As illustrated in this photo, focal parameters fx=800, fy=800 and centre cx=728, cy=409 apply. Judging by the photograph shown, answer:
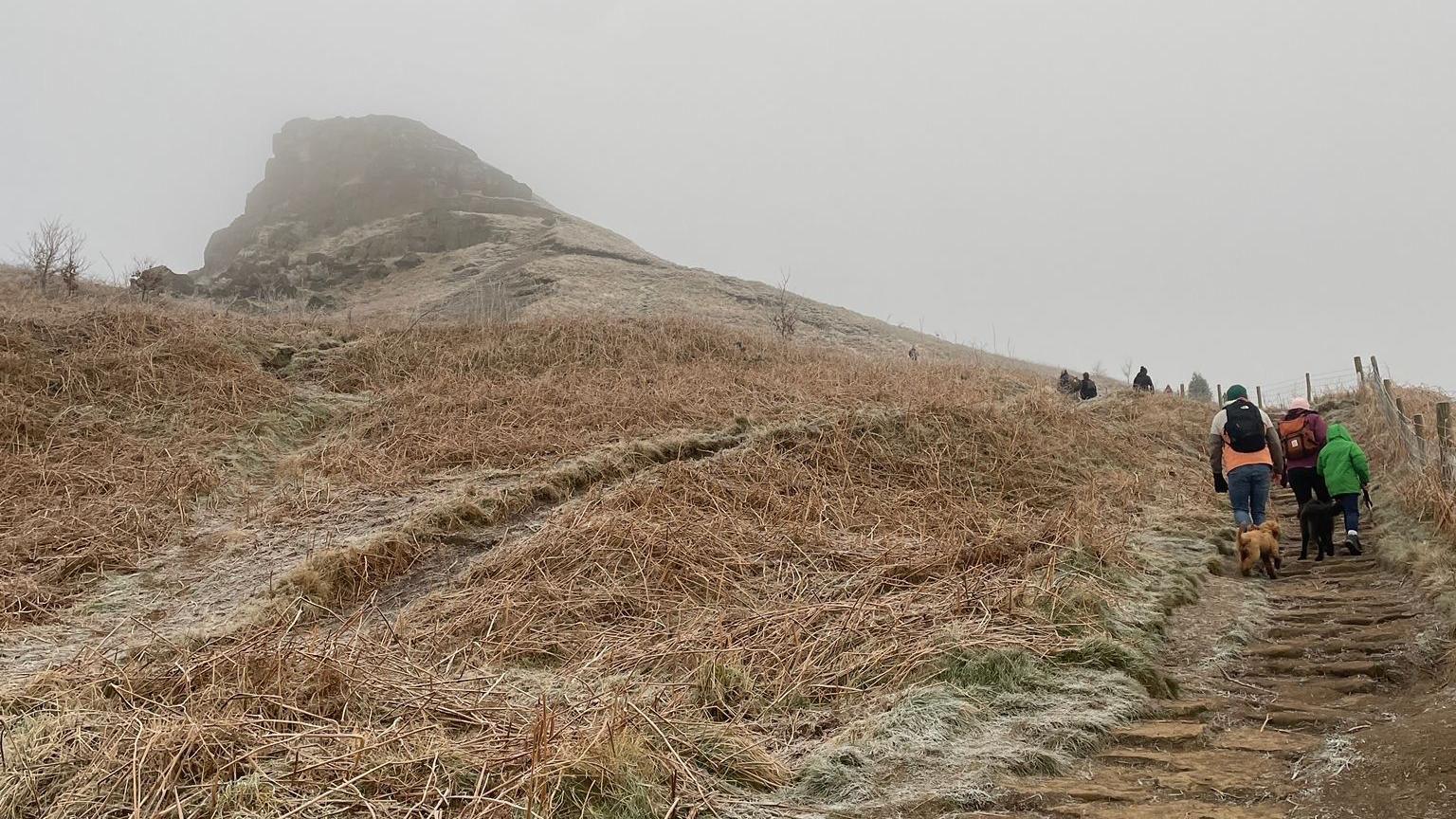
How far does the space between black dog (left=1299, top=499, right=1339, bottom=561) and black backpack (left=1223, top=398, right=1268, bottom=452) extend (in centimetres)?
69

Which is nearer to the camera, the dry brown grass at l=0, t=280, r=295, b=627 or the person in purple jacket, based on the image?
the dry brown grass at l=0, t=280, r=295, b=627

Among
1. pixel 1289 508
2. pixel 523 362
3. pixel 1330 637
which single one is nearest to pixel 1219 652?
pixel 1330 637

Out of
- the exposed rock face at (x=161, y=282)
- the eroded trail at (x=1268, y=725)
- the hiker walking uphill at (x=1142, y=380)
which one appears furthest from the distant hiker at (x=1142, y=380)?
the exposed rock face at (x=161, y=282)

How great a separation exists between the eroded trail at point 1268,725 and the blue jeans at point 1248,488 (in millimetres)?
1538

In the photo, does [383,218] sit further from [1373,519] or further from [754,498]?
[1373,519]

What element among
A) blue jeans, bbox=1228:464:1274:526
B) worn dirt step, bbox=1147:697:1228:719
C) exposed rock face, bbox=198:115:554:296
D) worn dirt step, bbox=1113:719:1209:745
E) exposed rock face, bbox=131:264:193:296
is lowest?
worn dirt step, bbox=1147:697:1228:719

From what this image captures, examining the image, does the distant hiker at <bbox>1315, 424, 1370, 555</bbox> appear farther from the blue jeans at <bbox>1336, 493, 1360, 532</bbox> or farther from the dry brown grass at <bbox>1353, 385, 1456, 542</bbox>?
the dry brown grass at <bbox>1353, 385, 1456, 542</bbox>

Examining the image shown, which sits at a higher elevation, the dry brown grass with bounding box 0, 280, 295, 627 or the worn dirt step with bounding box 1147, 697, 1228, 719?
the dry brown grass with bounding box 0, 280, 295, 627

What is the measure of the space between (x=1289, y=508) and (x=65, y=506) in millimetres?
13898

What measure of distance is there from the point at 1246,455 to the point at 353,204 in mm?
49361

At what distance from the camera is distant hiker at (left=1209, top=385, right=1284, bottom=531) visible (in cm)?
710

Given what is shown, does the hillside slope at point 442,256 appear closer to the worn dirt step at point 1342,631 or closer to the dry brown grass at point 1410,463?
the dry brown grass at point 1410,463

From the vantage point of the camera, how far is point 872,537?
7.68 metres

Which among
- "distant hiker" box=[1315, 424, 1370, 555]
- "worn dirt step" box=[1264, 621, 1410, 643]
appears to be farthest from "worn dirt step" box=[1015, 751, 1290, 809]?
"distant hiker" box=[1315, 424, 1370, 555]
